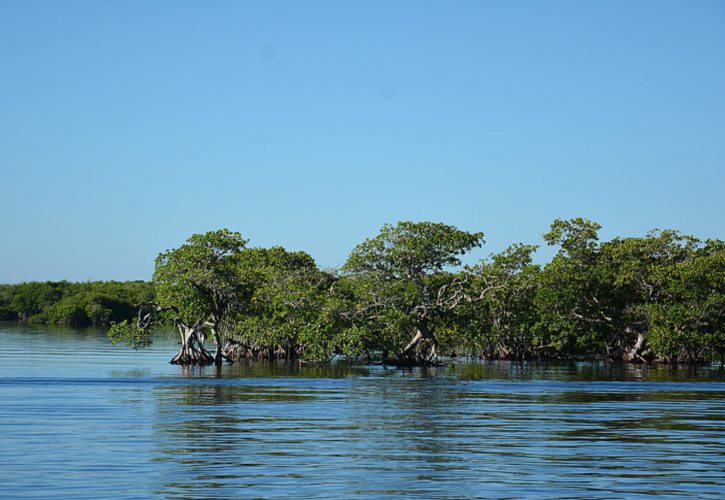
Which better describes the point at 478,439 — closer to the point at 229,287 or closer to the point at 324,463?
the point at 324,463

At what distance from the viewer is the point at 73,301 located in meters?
142

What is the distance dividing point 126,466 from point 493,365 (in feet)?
135

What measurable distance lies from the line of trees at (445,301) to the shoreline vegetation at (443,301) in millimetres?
87

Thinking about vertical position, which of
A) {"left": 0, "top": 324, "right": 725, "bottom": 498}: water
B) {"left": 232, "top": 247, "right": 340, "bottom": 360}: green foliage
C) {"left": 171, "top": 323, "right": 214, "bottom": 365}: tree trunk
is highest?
{"left": 232, "top": 247, "right": 340, "bottom": 360}: green foliage

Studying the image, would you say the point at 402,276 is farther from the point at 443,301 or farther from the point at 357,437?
the point at 357,437

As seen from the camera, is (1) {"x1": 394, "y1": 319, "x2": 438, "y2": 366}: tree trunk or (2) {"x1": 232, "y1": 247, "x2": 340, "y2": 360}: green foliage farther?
(1) {"x1": 394, "y1": 319, "x2": 438, "y2": 366}: tree trunk

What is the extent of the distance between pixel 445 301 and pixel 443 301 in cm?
14

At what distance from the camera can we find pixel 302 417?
2723cm

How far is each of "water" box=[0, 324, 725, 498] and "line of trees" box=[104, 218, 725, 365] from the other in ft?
32.9

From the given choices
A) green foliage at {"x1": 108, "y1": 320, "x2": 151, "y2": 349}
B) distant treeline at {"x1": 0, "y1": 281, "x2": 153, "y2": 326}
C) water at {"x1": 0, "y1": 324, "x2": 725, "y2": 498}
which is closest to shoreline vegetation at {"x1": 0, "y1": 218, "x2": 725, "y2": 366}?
green foliage at {"x1": 108, "y1": 320, "x2": 151, "y2": 349}

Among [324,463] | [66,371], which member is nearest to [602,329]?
[66,371]

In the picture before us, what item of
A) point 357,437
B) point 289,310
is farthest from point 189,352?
point 357,437

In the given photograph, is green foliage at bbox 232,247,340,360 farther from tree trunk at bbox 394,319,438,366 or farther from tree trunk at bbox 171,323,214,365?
tree trunk at bbox 394,319,438,366

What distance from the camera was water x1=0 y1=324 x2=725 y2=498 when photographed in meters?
16.7
